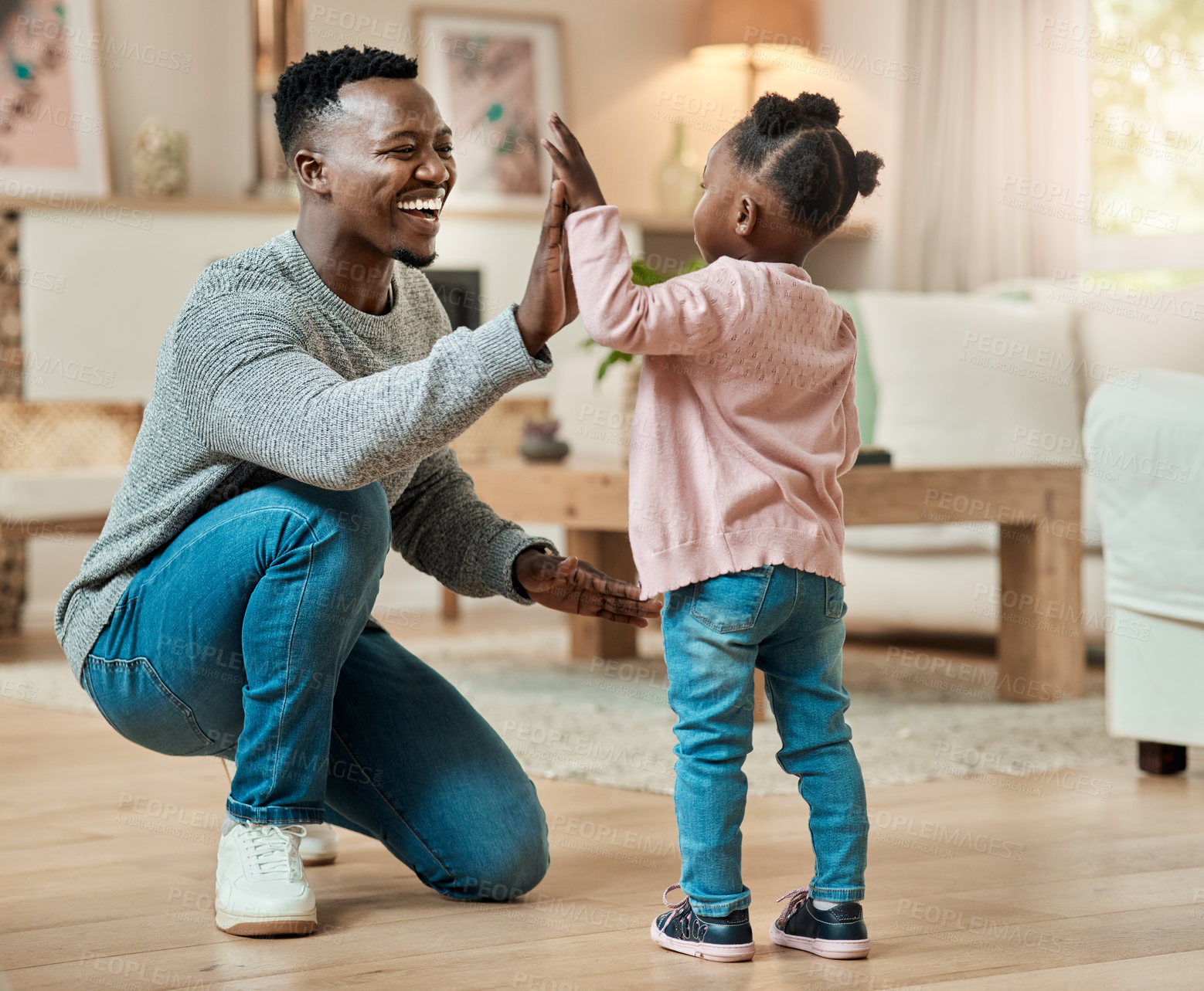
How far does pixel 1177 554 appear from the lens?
2.23 meters

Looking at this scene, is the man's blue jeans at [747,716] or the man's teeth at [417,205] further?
the man's teeth at [417,205]

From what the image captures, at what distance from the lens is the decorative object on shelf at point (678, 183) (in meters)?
4.93

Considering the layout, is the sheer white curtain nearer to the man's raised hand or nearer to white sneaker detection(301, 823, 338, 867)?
white sneaker detection(301, 823, 338, 867)

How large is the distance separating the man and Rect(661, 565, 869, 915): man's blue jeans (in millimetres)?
165

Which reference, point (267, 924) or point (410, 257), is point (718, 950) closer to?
point (267, 924)

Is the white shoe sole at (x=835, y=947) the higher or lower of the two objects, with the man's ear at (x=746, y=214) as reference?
lower

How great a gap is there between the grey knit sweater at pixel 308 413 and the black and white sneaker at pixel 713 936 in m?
0.41

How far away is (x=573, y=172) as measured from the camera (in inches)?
51.9

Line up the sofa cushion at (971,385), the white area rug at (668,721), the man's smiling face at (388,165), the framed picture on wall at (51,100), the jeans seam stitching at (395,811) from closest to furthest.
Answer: the man's smiling face at (388,165) < the jeans seam stitching at (395,811) < the white area rug at (668,721) < the sofa cushion at (971,385) < the framed picture on wall at (51,100)

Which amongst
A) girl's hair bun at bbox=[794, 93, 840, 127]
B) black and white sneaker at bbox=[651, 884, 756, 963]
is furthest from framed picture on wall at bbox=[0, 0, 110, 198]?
black and white sneaker at bbox=[651, 884, 756, 963]

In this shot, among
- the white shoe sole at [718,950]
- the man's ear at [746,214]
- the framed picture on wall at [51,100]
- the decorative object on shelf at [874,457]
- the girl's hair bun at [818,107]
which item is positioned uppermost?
the framed picture on wall at [51,100]

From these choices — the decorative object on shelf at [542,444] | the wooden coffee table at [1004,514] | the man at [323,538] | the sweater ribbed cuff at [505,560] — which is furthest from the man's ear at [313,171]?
the decorative object on shelf at [542,444]

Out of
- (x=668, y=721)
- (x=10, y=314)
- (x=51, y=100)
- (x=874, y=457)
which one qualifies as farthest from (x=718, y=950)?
(x=51, y=100)

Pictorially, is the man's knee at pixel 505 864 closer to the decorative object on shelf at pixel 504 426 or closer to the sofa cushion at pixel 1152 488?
the sofa cushion at pixel 1152 488
